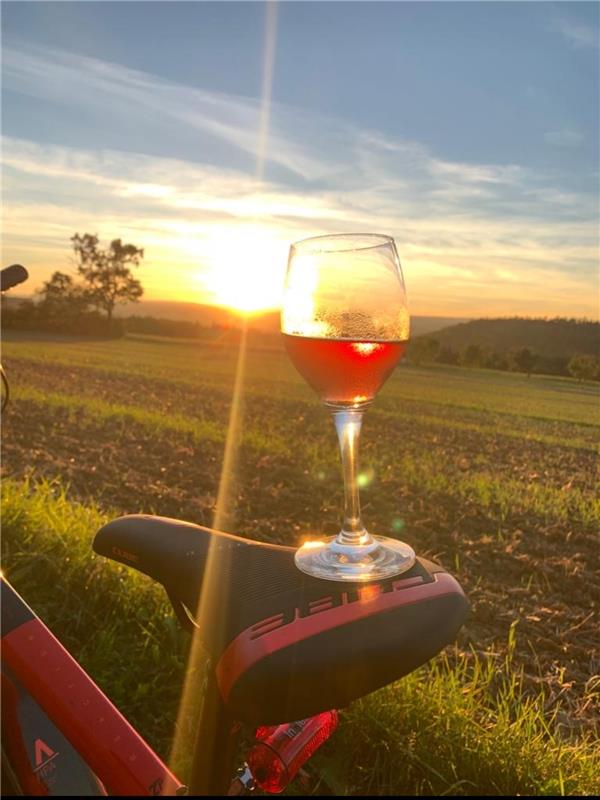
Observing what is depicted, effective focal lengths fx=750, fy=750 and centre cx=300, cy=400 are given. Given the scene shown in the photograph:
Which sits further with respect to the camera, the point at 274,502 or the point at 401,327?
the point at 274,502

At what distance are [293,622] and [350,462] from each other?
0.33 metres

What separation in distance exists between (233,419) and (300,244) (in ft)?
38.5

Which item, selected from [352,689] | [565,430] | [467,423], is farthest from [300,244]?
[467,423]

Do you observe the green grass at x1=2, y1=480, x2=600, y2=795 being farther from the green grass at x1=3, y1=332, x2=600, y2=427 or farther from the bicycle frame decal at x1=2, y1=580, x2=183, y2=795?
the green grass at x1=3, y1=332, x2=600, y2=427

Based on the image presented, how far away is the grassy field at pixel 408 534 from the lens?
2703 millimetres

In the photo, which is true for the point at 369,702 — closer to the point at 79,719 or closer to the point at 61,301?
the point at 79,719

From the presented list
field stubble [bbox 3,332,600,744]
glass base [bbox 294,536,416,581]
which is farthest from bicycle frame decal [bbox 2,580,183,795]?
field stubble [bbox 3,332,600,744]

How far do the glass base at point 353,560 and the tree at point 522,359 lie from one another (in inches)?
112

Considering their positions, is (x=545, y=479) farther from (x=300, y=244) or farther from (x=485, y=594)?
(x=300, y=244)

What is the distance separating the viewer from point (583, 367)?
3906mm

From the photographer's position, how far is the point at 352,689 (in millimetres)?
1071

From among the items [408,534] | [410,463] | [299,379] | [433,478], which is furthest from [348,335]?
[299,379]

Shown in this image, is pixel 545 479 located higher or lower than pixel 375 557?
lower

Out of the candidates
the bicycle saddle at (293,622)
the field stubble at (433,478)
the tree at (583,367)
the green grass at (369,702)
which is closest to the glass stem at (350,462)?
the bicycle saddle at (293,622)
